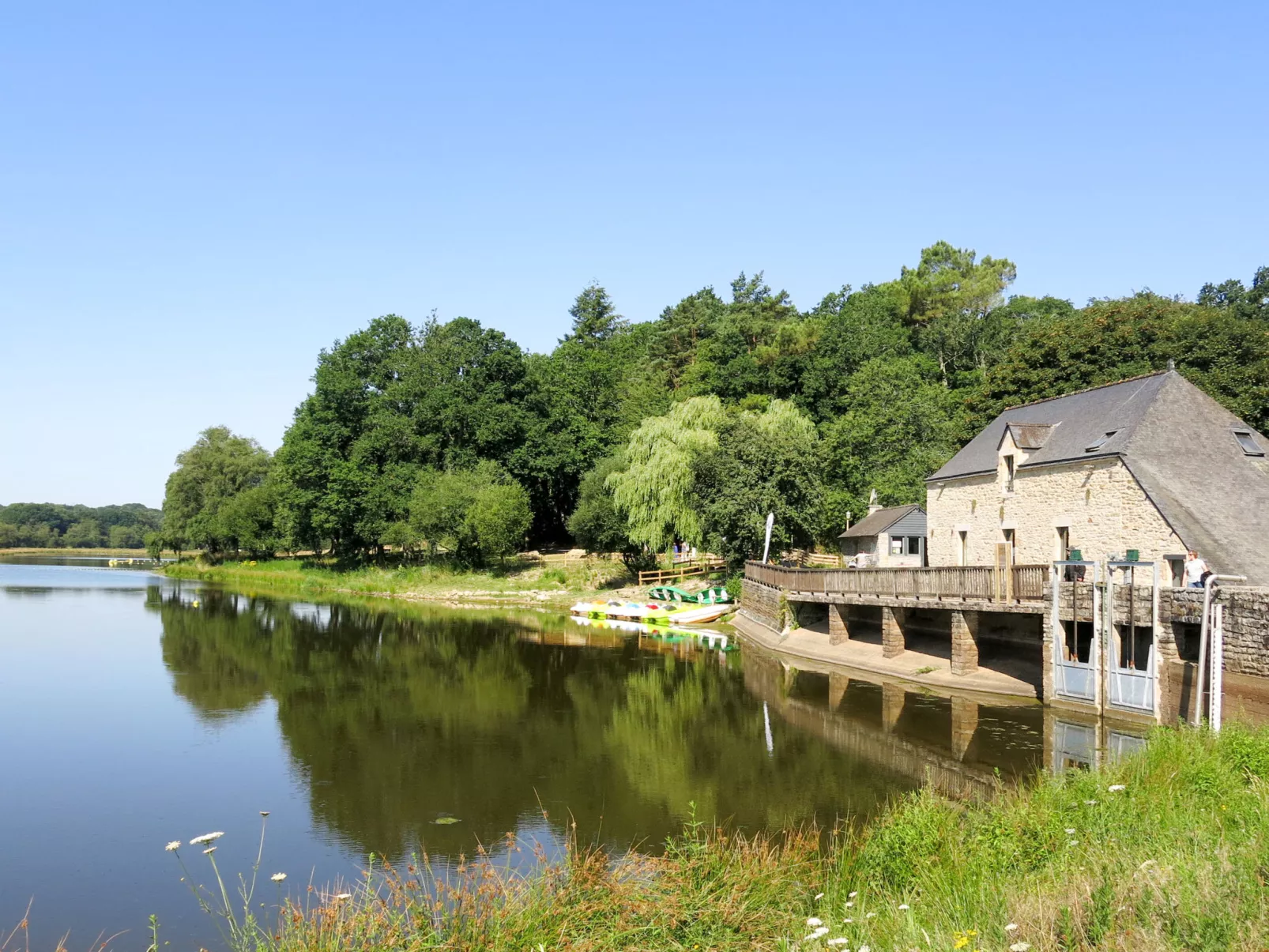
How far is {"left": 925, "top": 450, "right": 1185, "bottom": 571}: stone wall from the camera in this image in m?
24.0

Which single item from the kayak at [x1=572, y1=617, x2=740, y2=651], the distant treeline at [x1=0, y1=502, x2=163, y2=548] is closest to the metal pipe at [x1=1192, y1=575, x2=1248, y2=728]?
the kayak at [x1=572, y1=617, x2=740, y2=651]

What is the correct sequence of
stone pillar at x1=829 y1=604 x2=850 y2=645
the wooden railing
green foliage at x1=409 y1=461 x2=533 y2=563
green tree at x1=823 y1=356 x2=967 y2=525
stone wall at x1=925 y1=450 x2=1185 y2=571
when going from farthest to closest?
1. green foliage at x1=409 y1=461 x2=533 y2=563
2. green tree at x1=823 y1=356 x2=967 y2=525
3. stone pillar at x1=829 y1=604 x2=850 y2=645
4. the wooden railing
5. stone wall at x1=925 y1=450 x2=1185 y2=571

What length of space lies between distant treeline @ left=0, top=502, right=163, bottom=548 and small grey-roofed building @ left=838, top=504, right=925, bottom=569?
144460 mm

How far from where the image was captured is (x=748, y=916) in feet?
28.3

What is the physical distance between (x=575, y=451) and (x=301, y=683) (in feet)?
120

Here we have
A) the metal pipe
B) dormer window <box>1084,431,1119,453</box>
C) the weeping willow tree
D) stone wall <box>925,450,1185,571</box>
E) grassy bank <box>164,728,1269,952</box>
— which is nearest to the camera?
grassy bank <box>164,728,1269,952</box>

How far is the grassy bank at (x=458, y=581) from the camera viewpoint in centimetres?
5569

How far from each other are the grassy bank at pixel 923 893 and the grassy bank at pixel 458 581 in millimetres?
43422

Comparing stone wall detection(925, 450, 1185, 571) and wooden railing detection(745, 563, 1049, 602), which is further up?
stone wall detection(925, 450, 1185, 571)

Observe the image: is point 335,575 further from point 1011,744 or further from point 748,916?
point 748,916

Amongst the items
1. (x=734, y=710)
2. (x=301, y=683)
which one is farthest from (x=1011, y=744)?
(x=301, y=683)

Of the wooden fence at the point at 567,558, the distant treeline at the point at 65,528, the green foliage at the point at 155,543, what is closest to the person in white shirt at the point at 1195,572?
the wooden fence at the point at 567,558

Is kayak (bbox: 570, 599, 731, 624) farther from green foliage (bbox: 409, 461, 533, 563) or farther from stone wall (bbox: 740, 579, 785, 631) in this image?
green foliage (bbox: 409, 461, 533, 563)

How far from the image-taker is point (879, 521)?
42312mm
